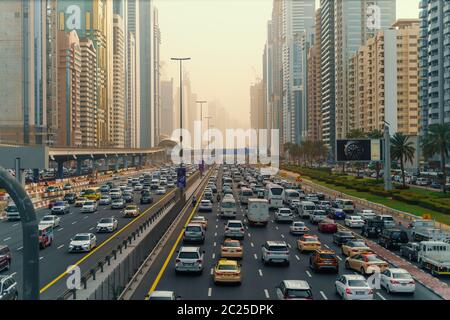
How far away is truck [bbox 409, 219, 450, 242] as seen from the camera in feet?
124

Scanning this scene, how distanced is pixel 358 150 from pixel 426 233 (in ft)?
137

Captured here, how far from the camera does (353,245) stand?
3450 cm

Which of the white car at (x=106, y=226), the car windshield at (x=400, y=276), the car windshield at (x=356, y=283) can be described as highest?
the car windshield at (x=356, y=283)

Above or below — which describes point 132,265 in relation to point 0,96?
below

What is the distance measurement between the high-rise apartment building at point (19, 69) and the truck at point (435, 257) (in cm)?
15408

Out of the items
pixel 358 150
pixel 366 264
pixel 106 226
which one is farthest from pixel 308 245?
pixel 358 150

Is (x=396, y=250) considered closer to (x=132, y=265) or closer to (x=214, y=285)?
(x=214, y=285)

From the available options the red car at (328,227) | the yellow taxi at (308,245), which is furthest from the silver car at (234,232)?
the red car at (328,227)

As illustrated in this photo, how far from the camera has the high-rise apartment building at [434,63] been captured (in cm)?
13925

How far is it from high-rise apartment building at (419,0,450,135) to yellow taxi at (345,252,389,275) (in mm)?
115305

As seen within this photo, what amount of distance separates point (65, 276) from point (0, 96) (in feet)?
508

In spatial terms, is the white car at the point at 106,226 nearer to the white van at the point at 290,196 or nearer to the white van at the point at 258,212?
the white van at the point at 258,212

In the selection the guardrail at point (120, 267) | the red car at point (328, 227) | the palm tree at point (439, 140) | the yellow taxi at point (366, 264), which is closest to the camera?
the guardrail at point (120, 267)
